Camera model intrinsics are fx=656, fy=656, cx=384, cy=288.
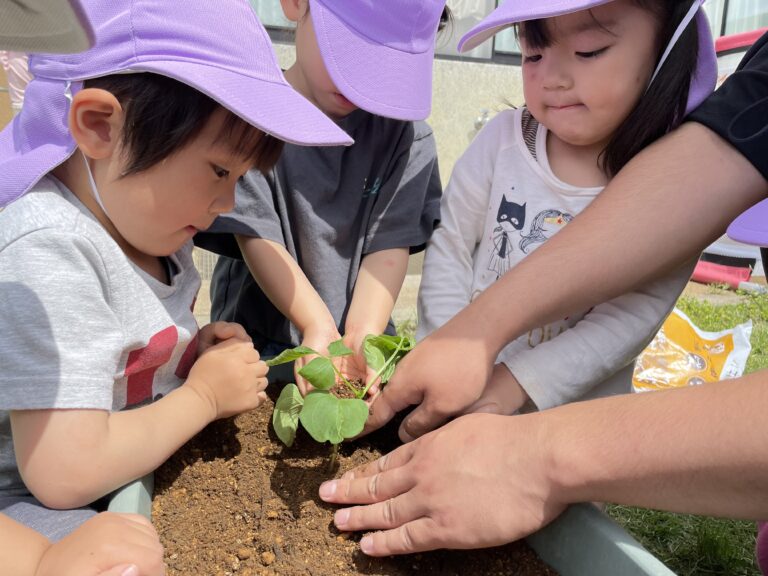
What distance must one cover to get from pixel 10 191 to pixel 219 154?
28 centimetres

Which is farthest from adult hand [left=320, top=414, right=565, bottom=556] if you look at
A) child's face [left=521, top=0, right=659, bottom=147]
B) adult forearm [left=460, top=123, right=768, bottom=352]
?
child's face [left=521, top=0, right=659, bottom=147]

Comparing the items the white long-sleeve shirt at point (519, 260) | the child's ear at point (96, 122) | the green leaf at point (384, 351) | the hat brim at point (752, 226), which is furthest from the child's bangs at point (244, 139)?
the hat brim at point (752, 226)

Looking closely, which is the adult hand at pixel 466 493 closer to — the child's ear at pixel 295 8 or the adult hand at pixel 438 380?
the adult hand at pixel 438 380

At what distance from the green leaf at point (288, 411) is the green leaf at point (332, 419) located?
8 centimetres

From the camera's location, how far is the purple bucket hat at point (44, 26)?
47cm

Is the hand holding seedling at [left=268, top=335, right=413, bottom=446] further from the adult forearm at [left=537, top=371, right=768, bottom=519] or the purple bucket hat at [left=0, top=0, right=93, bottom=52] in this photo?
the purple bucket hat at [left=0, top=0, right=93, bottom=52]

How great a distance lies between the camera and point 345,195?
1535mm

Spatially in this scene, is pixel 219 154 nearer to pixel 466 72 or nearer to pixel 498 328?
pixel 498 328

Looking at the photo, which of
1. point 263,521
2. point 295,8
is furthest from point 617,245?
point 295,8

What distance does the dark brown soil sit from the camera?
2.89ft

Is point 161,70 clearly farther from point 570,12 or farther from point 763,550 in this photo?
point 763,550

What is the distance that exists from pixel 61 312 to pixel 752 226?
1026mm

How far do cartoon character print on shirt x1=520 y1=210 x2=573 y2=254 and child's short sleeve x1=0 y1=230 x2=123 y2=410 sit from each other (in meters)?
0.82

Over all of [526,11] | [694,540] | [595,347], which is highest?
[526,11]
